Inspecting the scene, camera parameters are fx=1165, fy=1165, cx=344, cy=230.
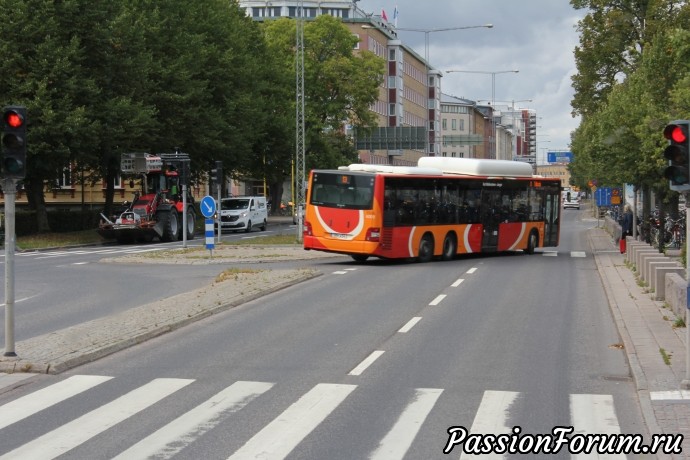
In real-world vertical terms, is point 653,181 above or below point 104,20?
below

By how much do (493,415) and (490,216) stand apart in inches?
1055

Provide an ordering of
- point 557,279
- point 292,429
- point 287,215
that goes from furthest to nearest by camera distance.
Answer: point 287,215, point 557,279, point 292,429

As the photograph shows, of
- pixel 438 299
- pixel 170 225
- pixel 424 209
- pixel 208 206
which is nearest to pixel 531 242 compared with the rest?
pixel 424 209

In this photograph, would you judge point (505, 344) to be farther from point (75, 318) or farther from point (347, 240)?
point (347, 240)

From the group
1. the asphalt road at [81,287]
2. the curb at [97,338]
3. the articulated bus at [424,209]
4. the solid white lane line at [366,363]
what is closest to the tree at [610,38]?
the articulated bus at [424,209]

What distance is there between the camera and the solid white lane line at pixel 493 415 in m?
8.90

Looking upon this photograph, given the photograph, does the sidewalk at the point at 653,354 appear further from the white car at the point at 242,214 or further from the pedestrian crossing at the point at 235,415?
the white car at the point at 242,214

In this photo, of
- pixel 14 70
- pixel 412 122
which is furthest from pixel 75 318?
pixel 412 122

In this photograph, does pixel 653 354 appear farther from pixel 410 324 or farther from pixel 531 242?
pixel 531 242

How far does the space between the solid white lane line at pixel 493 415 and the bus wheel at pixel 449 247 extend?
23346 mm

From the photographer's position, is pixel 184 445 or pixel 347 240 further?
pixel 347 240

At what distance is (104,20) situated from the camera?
48375mm

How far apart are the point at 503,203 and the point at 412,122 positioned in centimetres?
11682

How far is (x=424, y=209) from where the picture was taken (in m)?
32.7
